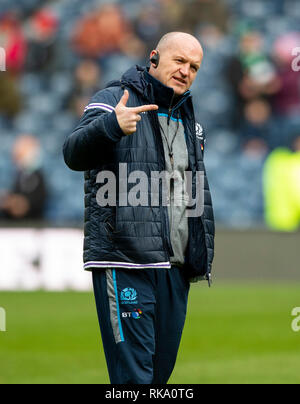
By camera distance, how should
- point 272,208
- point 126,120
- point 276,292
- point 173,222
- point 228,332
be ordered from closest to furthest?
1. point 126,120
2. point 173,222
3. point 228,332
4. point 276,292
5. point 272,208

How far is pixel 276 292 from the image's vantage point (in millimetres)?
13547

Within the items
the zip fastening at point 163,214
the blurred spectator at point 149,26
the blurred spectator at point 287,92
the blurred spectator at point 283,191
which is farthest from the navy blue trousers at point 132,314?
the blurred spectator at point 149,26

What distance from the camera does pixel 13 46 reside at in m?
17.9

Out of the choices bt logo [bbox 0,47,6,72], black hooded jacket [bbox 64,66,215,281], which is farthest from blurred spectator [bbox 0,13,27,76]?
black hooded jacket [bbox 64,66,215,281]

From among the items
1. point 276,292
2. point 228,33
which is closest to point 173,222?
point 276,292

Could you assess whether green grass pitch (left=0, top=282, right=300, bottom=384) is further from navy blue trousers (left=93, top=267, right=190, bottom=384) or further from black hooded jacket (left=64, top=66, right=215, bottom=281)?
black hooded jacket (left=64, top=66, right=215, bottom=281)

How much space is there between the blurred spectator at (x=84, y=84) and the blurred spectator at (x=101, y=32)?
0.25m

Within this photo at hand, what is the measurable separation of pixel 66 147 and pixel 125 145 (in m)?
0.27

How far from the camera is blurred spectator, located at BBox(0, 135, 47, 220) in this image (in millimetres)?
15906

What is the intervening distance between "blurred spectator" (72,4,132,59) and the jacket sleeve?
1368cm

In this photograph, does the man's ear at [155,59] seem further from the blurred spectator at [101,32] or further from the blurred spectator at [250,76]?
the blurred spectator at [101,32]

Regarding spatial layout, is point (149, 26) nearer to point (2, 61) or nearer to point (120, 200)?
point (2, 61)

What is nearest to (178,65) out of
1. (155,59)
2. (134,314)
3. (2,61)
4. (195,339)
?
(155,59)

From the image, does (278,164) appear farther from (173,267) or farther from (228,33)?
(173,267)
